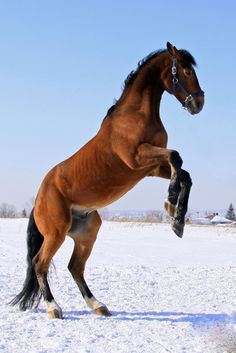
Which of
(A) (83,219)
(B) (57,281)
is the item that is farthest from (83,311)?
(B) (57,281)

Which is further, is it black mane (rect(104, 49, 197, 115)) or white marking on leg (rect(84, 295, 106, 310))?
white marking on leg (rect(84, 295, 106, 310))

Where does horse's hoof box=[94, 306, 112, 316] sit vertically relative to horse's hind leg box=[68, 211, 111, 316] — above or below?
below

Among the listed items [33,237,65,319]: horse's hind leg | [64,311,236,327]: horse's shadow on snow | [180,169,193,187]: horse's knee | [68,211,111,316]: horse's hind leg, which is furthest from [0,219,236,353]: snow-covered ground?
[180,169,193,187]: horse's knee

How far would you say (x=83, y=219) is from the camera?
20.3 feet

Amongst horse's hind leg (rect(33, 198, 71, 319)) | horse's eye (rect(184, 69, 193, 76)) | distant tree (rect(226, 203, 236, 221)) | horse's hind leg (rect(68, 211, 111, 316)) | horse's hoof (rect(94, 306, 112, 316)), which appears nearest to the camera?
horse's eye (rect(184, 69, 193, 76))

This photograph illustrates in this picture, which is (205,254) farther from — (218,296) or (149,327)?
(149,327)

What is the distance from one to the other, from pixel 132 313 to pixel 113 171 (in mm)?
1824

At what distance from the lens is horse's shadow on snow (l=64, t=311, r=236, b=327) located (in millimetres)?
5438

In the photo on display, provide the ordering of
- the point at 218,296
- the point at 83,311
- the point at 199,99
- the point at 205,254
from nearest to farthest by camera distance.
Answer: the point at 199,99 → the point at 83,311 → the point at 218,296 → the point at 205,254

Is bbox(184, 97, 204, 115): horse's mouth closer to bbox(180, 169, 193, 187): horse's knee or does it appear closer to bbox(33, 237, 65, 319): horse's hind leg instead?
bbox(180, 169, 193, 187): horse's knee

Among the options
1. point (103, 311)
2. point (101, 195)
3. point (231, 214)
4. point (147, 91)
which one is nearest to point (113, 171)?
point (101, 195)

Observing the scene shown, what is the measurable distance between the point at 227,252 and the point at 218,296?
8386 millimetres

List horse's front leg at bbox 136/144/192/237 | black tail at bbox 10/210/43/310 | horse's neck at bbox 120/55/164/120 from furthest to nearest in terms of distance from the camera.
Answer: black tail at bbox 10/210/43/310, horse's neck at bbox 120/55/164/120, horse's front leg at bbox 136/144/192/237

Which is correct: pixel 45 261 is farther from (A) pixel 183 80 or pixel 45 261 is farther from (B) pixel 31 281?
(A) pixel 183 80
